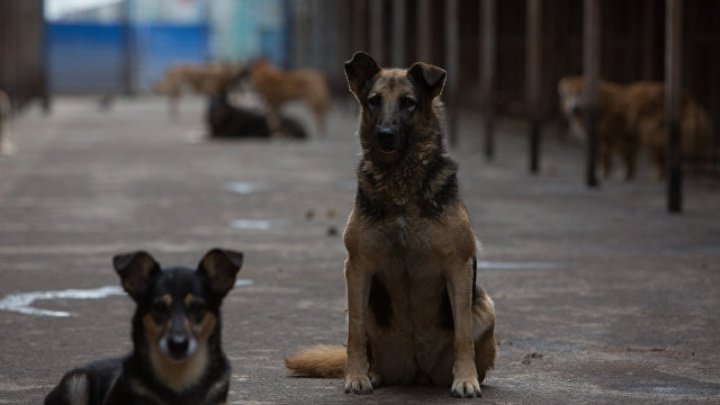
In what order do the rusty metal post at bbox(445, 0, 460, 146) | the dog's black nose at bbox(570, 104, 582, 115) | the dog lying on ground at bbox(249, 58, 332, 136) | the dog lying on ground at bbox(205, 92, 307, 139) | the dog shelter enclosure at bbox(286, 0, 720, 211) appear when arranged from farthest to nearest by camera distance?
the dog lying on ground at bbox(249, 58, 332, 136) < the dog lying on ground at bbox(205, 92, 307, 139) < the rusty metal post at bbox(445, 0, 460, 146) < the dog's black nose at bbox(570, 104, 582, 115) < the dog shelter enclosure at bbox(286, 0, 720, 211)

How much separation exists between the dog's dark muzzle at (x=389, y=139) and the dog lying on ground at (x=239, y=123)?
22745 mm

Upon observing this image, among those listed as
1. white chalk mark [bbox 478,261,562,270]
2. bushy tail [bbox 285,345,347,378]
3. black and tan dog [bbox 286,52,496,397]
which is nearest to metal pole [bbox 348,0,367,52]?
white chalk mark [bbox 478,261,562,270]

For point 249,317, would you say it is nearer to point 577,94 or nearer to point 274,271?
point 274,271

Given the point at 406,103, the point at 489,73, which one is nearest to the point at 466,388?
the point at 406,103

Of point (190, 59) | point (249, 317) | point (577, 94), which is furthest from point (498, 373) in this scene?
point (190, 59)

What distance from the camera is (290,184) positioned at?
19.6m

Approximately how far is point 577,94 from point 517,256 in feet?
31.4

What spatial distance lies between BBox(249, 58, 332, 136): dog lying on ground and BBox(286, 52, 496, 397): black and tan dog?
23.8 metres

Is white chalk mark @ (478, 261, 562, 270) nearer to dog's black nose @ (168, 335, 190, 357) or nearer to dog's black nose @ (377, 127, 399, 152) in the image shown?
dog's black nose @ (377, 127, 399, 152)

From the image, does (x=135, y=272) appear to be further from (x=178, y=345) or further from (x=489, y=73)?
(x=489, y=73)

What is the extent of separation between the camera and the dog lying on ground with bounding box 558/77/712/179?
19312 millimetres

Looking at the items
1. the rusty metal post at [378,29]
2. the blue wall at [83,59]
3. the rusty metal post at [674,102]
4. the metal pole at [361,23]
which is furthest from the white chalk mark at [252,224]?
the blue wall at [83,59]

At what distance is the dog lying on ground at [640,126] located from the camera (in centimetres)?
1931

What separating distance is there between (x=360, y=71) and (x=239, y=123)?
75.9 feet
